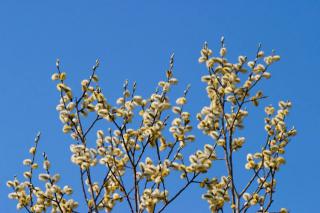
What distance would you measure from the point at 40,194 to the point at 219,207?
6.37ft

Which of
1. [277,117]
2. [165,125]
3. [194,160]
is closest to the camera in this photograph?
[194,160]

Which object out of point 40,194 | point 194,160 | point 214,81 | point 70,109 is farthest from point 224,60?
point 40,194

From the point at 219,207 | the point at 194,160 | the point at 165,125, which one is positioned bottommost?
the point at 219,207

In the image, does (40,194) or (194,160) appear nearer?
(194,160)

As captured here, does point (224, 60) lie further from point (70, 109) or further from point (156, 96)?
point (70, 109)

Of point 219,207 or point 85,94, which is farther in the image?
point 85,94

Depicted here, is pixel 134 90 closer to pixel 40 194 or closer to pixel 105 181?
pixel 105 181

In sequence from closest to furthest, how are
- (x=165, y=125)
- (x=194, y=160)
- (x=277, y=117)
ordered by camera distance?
1. (x=194, y=160)
2. (x=165, y=125)
3. (x=277, y=117)

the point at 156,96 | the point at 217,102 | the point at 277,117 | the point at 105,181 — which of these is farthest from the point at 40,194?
the point at 277,117

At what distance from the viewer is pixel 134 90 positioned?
22.4ft

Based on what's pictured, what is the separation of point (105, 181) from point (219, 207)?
1.34 meters

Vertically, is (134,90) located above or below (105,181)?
above

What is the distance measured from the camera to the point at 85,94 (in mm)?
6918

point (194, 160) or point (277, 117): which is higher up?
point (277, 117)
